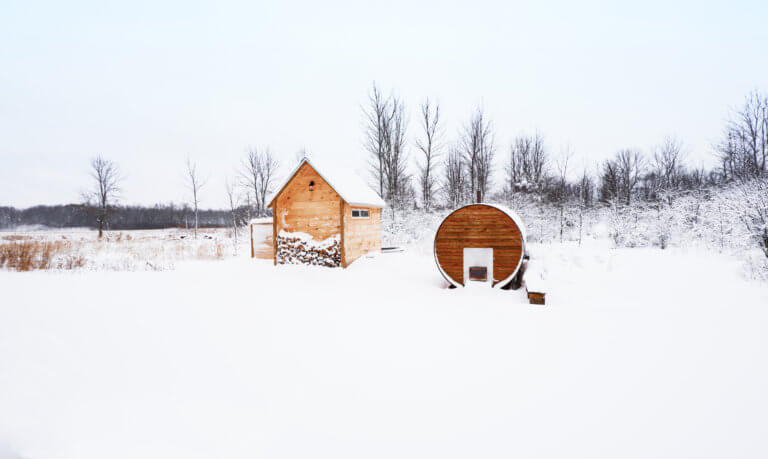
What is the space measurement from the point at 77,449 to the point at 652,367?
23.9 ft

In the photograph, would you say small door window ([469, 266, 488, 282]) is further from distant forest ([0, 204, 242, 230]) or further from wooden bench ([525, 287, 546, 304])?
distant forest ([0, 204, 242, 230])

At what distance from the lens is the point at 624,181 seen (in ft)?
97.7

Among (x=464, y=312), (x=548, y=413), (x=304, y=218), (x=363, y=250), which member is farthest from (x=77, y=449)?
(x=363, y=250)

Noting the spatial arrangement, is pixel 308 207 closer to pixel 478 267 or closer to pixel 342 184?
pixel 342 184

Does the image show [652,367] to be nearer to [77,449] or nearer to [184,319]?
[77,449]

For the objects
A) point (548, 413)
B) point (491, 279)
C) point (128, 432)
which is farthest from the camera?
point (491, 279)

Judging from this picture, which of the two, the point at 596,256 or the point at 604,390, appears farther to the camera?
the point at 596,256

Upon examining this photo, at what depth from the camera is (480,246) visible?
9.41m

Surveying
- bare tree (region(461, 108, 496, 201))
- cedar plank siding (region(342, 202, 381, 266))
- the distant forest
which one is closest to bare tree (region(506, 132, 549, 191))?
bare tree (region(461, 108, 496, 201))

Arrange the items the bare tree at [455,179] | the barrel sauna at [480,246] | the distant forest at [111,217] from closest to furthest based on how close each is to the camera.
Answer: the barrel sauna at [480,246], the bare tree at [455,179], the distant forest at [111,217]

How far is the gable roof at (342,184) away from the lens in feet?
40.2

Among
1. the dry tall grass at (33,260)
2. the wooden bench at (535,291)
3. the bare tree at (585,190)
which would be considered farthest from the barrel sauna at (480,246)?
the bare tree at (585,190)

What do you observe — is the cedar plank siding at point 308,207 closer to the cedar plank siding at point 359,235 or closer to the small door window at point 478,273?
the cedar plank siding at point 359,235

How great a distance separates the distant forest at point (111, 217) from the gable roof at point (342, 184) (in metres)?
21.2
